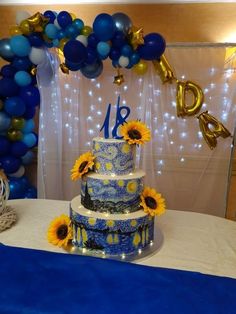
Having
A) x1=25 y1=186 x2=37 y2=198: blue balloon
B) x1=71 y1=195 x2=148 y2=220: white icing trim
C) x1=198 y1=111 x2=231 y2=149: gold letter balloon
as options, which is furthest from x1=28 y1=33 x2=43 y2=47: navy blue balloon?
x1=71 y1=195 x2=148 y2=220: white icing trim

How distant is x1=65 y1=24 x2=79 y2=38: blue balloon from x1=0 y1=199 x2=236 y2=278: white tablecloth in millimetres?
1275

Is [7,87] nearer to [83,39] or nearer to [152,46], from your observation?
[83,39]

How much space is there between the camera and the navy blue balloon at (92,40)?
218 centimetres

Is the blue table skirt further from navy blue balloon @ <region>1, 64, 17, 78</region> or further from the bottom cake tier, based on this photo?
navy blue balloon @ <region>1, 64, 17, 78</region>

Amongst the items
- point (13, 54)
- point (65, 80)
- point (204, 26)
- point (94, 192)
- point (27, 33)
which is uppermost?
point (204, 26)

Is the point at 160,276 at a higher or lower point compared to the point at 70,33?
lower

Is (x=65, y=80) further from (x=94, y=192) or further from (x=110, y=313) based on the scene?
(x=110, y=313)

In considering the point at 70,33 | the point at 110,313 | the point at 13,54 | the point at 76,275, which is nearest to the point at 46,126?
the point at 13,54

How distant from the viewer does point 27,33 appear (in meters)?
2.33

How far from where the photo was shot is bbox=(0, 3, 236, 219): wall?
271 cm

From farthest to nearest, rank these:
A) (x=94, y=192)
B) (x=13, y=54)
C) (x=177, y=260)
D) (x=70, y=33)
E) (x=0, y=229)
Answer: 1. (x=13, y=54)
2. (x=70, y=33)
3. (x=0, y=229)
4. (x=94, y=192)
5. (x=177, y=260)

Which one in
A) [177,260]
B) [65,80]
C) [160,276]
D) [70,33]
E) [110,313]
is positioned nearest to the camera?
[110,313]

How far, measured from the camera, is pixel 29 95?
254 cm

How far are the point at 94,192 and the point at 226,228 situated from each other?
0.62 metres
